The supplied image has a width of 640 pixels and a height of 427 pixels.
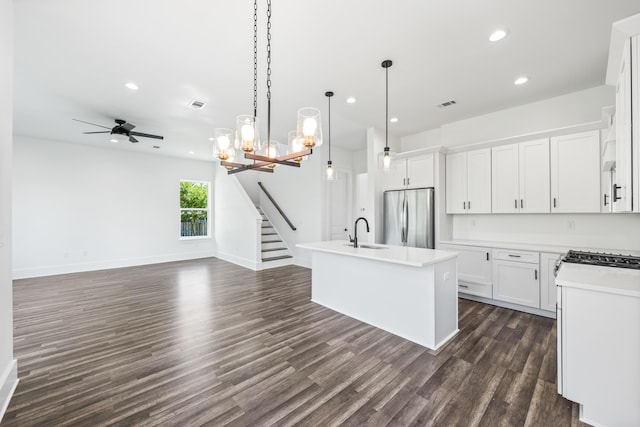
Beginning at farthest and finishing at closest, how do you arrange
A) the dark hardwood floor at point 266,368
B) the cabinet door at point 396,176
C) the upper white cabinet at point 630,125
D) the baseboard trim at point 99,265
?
1. the baseboard trim at point 99,265
2. the cabinet door at point 396,176
3. the dark hardwood floor at point 266,368
4. the upper white cabinet at point 630,125

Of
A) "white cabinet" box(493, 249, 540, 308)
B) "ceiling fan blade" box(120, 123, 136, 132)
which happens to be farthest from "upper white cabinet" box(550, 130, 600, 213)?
Result: "ceiling fan blade" box(120, 123, 136, 132)

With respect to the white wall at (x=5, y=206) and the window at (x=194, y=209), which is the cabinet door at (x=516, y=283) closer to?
the white wall at (x=5, y=206)

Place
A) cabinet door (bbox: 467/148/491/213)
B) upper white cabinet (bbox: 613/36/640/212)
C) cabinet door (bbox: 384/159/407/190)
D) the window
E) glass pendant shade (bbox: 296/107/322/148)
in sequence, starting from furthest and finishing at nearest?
the window < cabinet door (bbox: 384/159/407/190) < cabinet door (bbox: 467/148/491/213) < glass pendant shade (bbox: 296/107/322/148) < upper white cabinet (bbox: 613/36/640/212)

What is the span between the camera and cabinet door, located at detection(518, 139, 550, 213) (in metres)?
3.75

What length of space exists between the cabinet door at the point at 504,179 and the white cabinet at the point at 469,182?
7 cm

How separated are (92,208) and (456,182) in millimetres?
8177

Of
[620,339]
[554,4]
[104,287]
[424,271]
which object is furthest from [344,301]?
[104,287]

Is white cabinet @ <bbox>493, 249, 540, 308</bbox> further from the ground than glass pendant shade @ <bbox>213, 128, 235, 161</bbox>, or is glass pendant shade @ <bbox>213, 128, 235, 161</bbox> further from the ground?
glass pendant shade @ <bbox>213, 128, 235, 161</bbox>

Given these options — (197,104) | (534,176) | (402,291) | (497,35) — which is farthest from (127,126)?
(534,176)

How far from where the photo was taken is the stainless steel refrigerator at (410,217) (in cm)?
462

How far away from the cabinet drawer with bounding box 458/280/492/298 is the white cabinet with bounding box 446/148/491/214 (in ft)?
3.92

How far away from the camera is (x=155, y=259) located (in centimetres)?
736

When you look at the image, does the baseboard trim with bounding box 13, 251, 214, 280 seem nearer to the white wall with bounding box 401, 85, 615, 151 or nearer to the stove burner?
the white wall with bounding box 401, 85, 615, 151

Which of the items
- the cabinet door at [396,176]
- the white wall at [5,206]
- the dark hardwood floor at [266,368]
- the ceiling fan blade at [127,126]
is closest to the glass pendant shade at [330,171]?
the cabinet door at [396,176]
